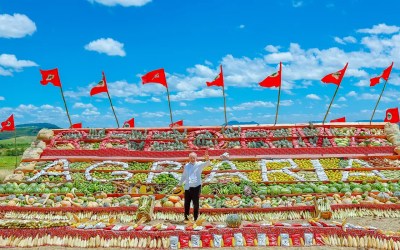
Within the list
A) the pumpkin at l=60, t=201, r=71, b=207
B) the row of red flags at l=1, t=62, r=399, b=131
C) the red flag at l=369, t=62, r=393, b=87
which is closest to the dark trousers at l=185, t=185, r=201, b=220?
the pumpkin at l=60, t=201, r=71, b=207

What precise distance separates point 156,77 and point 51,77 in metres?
4.57

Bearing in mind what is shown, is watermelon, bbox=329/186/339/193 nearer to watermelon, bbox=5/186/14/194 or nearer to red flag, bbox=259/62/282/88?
red flag, bbox=259/62/282/88

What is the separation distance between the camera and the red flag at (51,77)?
19.9m

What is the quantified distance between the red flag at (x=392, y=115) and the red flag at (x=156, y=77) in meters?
9.68

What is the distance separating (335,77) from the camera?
777 inches

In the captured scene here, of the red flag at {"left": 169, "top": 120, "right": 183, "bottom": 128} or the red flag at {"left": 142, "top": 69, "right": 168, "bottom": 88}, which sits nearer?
the red flag at {"left": 169, "top": 120, "right": 183, "bottom": 128}

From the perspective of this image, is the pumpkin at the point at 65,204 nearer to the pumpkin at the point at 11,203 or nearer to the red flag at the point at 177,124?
the pumpkin at the point at 11,203

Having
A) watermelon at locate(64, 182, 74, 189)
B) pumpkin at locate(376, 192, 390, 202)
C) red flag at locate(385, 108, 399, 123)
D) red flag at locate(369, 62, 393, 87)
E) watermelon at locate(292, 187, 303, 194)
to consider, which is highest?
red flag at locate(369, 62, 393, 87)

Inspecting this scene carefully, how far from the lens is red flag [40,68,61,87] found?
1991 cm

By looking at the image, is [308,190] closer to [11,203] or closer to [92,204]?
[92,204]

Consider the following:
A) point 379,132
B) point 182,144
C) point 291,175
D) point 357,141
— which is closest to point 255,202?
point 291,175

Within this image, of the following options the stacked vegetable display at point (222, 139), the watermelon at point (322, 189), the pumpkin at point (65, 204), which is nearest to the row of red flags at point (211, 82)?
the stacked vegetable display at point (222, 139)

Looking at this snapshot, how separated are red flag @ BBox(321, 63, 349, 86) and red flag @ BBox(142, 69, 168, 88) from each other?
6939mm

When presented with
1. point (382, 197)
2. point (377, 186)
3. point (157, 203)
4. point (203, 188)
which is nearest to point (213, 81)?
point (203, 188)
